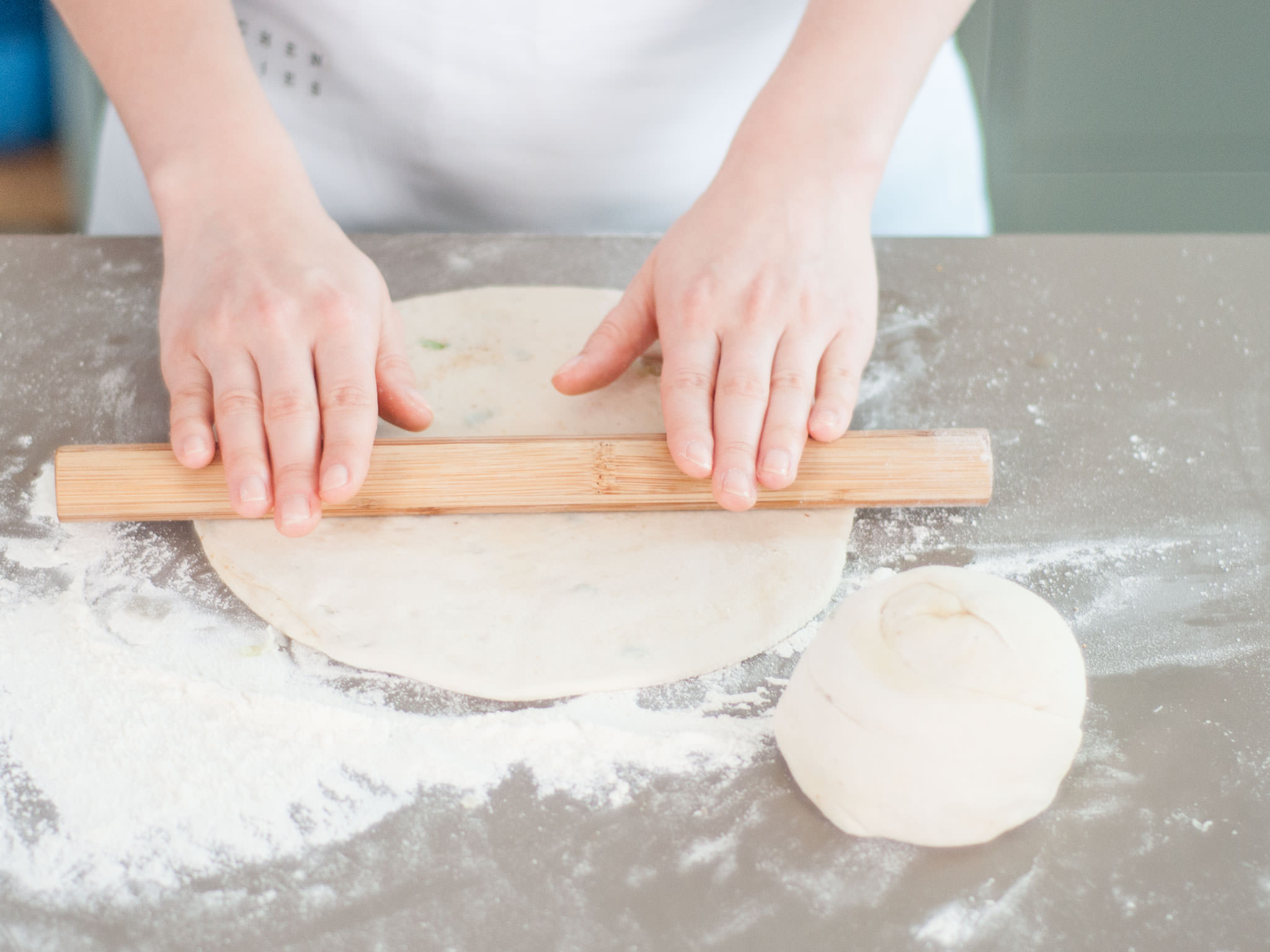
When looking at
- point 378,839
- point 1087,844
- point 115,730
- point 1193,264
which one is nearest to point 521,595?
point 378,839

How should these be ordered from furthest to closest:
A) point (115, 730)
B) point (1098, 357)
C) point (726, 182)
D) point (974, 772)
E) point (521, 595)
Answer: point (1098, 357) < point (726, 182) < point (521, 595) < point (115, 730) < point (974, 772)

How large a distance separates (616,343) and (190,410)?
1.54ft

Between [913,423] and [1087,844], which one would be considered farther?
[913,423]

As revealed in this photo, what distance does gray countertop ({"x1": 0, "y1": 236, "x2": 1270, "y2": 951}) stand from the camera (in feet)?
2.68

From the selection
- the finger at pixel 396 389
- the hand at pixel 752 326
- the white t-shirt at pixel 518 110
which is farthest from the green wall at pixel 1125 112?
the finger at pixel 396 389

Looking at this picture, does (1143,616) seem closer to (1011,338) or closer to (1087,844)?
(1087,844)

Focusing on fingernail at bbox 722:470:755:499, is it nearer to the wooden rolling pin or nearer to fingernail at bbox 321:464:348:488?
the wooden rolling pin

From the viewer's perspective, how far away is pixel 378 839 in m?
0.87

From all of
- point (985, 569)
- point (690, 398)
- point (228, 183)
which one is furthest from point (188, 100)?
point (985, 569)

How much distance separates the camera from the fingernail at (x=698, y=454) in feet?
3.47

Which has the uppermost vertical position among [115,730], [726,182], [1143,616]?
[726,182]

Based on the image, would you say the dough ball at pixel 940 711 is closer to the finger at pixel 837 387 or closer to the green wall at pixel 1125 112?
the finger at pixel 837 387

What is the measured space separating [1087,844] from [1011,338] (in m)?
0.75

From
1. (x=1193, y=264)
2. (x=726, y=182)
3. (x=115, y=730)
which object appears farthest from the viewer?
(x=1193, y=264)
